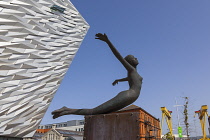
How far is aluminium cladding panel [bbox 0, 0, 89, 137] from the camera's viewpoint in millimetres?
24406

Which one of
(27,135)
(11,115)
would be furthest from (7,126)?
(27,135)

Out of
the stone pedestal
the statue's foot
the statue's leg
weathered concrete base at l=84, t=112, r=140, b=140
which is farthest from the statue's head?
the statue's foot

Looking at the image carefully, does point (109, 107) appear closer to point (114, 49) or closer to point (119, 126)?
point (119, 126)

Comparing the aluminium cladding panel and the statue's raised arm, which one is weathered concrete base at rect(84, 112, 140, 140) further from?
the aluminium cladding panel

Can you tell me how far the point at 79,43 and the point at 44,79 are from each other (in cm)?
1113

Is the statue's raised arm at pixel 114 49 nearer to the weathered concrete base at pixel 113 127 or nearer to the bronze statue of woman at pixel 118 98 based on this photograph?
the bronze statue of woman at pixel 118 98

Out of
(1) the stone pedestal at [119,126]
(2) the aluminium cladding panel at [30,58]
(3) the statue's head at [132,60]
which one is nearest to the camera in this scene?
(1) the stone pedestal at [119,126]

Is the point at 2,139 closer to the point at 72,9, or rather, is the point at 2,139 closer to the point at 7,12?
the point at 7,12

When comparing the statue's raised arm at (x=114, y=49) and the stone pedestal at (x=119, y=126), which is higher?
the statue's raised arm at (x=114, y=49)

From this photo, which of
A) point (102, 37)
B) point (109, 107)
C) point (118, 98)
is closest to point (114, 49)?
point (102, 37)

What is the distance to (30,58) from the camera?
27.9 meters

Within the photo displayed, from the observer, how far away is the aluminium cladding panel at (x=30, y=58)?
80.1 feet

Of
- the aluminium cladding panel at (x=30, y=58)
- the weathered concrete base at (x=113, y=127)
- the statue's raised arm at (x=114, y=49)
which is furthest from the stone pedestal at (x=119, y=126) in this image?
the aluminium cladding panel at (x=30, y=58)

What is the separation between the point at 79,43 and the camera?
3869cm
